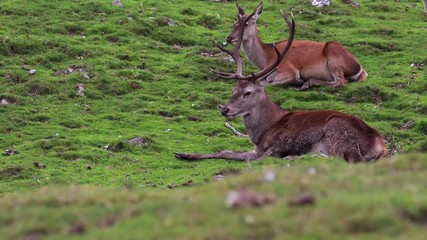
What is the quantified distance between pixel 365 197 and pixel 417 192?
375 mm

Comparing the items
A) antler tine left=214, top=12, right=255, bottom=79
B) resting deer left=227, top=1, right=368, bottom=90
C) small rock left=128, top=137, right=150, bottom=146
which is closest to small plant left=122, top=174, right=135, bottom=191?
small rock left=128, top=137, right=150, bottom=146

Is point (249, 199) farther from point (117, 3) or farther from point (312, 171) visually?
point (117, 3)

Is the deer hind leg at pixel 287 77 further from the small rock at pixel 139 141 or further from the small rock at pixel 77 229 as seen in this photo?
the small rock at pixel 77 229

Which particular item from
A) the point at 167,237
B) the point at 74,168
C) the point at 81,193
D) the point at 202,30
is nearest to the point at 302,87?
the point at 202,30

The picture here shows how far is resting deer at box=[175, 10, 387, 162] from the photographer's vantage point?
11297 mm

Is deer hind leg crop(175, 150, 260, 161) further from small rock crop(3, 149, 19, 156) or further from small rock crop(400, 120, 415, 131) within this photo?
small rock crop(400, 120, 415, 131)

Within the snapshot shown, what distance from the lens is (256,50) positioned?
17938 mm

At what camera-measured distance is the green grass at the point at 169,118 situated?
17.9ft

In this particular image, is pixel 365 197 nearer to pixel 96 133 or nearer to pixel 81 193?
pixel 81 193

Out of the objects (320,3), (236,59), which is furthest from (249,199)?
(320,3)

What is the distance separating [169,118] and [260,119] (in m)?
2.94

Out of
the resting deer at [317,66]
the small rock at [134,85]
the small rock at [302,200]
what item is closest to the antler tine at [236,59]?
the resting deer at [317,66]

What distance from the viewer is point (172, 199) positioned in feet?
19.9

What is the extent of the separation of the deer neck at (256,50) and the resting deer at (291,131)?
3899 mm
